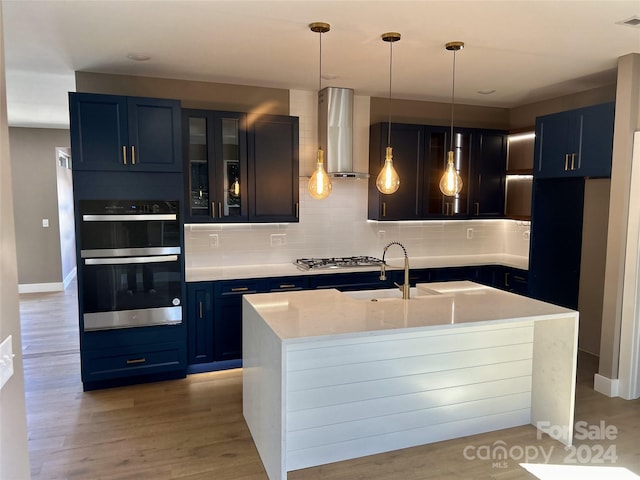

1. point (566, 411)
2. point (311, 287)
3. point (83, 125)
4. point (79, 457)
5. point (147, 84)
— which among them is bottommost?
point (79, 457)

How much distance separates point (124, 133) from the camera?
3.89 meters

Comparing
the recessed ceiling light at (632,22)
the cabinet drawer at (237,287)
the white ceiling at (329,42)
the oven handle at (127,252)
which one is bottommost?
the cabinet drawer at (237,287)

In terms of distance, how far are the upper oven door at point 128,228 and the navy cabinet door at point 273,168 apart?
92cm

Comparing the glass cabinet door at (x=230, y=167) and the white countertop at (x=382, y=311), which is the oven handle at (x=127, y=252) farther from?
the white countertop at (x=382, y=311)

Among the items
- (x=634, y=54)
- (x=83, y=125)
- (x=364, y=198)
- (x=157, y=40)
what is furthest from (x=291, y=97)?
(x=634, y=54)

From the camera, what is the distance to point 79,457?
298cm

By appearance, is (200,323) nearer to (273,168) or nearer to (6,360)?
(273,168)

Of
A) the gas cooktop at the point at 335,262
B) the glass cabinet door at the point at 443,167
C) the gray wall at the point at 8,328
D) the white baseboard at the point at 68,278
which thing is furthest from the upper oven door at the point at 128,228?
the white baseboard at the point at 68,278

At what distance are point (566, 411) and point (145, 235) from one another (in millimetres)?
3548

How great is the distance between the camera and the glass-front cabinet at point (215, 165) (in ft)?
14.6

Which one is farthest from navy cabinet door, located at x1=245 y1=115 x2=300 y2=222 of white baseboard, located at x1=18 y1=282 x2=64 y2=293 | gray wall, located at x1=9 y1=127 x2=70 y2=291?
white baseboard, located at x1=18 y1=282 x2=64 y2=293

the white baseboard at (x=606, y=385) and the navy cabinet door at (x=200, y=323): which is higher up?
the navy cabinet door at (x=200, y=323)

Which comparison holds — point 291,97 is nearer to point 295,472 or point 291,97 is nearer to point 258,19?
point 258,19

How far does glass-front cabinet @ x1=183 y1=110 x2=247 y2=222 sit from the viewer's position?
175 inches
